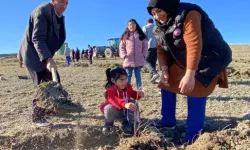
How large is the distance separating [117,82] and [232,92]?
3494 mm

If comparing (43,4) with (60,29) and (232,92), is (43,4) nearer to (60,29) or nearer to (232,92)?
(60,29)

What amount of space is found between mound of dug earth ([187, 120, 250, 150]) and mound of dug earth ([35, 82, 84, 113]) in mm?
1394

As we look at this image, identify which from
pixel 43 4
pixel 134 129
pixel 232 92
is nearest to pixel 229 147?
pixel 134 129

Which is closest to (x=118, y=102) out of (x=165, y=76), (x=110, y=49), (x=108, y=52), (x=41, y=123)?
(x=165, y=76)

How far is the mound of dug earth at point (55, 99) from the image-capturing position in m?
3.59

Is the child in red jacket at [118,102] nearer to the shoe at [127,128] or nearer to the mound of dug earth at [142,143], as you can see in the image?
the shoe at [127,128]

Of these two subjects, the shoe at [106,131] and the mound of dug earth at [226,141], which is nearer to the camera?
the mound of dug earth at [226,141]

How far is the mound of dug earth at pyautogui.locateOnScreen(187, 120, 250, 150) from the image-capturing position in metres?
2.75

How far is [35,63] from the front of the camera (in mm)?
4098

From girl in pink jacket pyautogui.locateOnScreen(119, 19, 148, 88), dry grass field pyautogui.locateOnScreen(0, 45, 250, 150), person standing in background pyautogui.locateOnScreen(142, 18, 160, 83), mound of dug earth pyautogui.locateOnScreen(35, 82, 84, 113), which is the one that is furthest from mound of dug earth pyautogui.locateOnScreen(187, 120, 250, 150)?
person standing in background pyautogui.locateOnScreen(142, 18, 160, 83)

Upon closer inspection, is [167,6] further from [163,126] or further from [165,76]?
[163,126]

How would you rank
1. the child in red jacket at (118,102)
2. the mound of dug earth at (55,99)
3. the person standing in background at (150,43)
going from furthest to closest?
1. the person standing in background at (150,43)
2. the child in red jacket at (118,102)
3. the mound of dug earth at (55,99)

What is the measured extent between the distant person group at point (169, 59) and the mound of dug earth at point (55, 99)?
0.25m

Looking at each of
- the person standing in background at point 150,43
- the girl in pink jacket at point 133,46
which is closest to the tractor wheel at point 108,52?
the person standing in background at point 150,43
